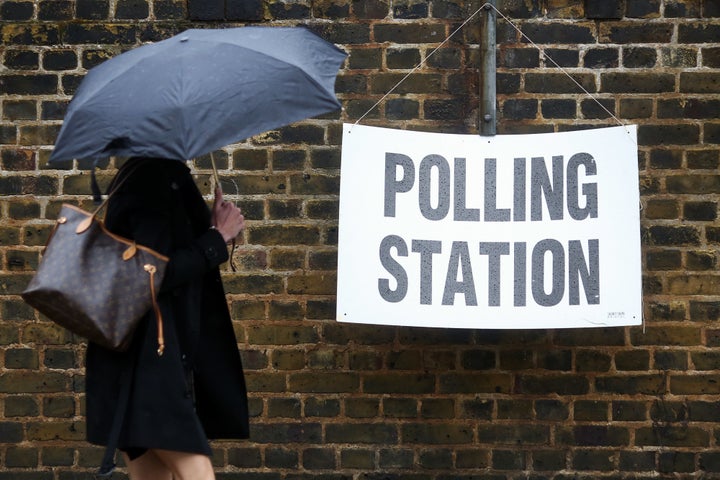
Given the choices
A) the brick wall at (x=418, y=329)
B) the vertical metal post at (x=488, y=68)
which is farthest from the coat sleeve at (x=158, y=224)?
the vertical metal post at (x=488, y=68)

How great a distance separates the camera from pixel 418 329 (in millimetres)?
5062

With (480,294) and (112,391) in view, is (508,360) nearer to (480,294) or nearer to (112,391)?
(480,294)

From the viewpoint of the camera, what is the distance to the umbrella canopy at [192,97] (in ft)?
11.2

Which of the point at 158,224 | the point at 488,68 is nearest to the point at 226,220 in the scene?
the point at 158,224

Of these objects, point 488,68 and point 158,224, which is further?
point 488,68

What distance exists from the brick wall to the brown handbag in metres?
1.48

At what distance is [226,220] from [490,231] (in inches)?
53.1

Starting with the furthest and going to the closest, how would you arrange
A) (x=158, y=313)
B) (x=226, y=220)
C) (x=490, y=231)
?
(x=490, y=231)
(x=226, y=220)
(x=158, y=313)

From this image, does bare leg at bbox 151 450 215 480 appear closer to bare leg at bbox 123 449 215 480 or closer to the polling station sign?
bare leg at bbox 123 449 215 480

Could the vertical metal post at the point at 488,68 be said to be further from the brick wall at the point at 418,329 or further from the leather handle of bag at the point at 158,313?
the leather handle of bag at the point at 158,313

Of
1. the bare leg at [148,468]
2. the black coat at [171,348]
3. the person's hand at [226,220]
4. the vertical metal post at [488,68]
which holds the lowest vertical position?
the bare leg at [148,468]

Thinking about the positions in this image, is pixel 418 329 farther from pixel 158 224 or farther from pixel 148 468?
pixel 158 224

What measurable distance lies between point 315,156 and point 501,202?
2.73 feet

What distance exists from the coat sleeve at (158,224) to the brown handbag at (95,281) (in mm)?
60
